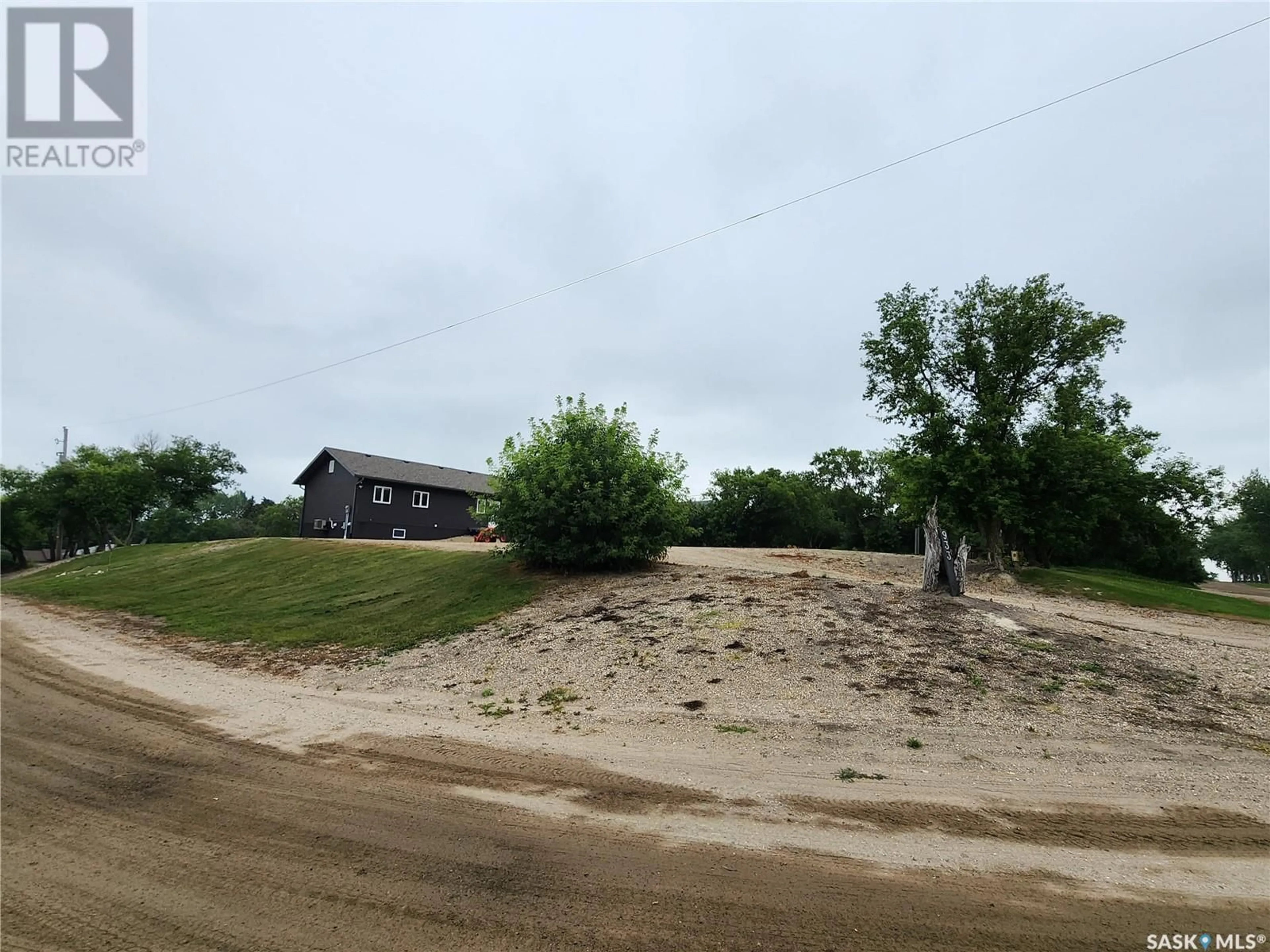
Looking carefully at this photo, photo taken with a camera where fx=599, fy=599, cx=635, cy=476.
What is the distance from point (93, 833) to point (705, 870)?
13.7 ft

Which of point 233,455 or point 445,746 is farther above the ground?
point 233,455

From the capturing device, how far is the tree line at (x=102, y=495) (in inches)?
1542

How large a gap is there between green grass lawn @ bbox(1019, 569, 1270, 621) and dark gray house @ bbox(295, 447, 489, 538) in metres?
28.7

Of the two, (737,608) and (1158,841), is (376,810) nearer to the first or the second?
(1158,841)

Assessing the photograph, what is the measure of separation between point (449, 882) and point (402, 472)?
4086cm

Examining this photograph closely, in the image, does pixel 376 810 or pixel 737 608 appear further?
pixel 737 608

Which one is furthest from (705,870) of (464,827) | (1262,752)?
(1262,752)

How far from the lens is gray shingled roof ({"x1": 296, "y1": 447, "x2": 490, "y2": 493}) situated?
38875mm

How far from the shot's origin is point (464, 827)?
4.08 m

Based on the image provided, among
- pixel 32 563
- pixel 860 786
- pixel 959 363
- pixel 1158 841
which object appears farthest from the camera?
pixel 32 563

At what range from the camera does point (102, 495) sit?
1539 inches

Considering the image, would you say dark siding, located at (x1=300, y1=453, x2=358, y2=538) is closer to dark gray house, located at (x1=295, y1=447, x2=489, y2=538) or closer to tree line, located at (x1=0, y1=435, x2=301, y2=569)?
dark gray house, located at (x1=295, y1=447, x2=489, y2=538)

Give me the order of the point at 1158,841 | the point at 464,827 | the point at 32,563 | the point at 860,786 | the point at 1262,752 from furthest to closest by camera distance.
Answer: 1. the point at 32,563
2. the point at 1262,752
3. the point at 860,786
4. the point at 464,827
5. the point at 1158,841

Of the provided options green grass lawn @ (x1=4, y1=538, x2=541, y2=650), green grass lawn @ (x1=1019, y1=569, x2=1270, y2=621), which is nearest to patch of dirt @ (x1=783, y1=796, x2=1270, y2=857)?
green grass lawn @ (x1=4, y1=538, x2=541, y2=650)
